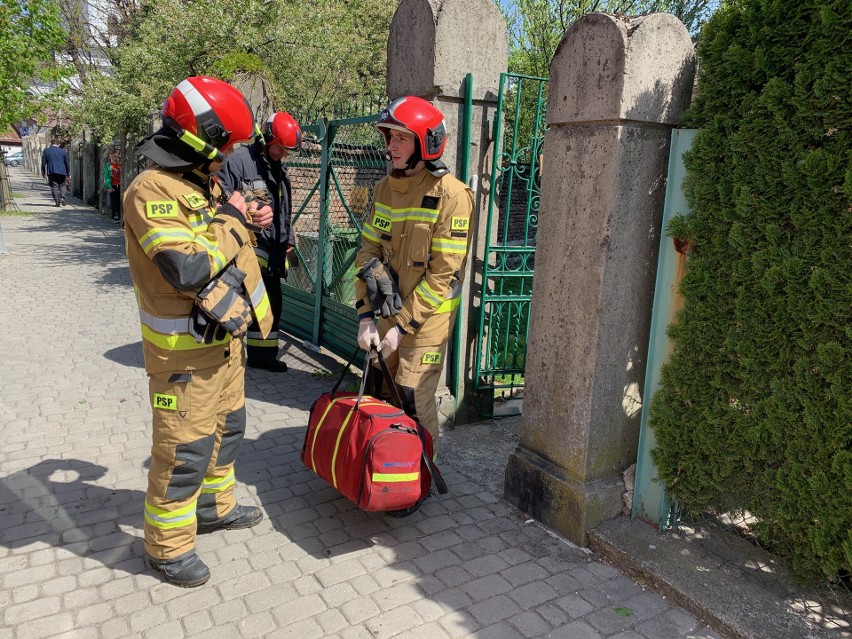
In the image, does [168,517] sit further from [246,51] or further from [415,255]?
[246,51]

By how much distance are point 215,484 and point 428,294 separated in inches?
60.7

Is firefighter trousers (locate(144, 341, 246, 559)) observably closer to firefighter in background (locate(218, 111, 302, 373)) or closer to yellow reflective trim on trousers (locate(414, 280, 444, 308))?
yellow reflective trim on trousers (locate(414, 280, 444, 308))

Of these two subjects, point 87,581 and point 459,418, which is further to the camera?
point 459,418

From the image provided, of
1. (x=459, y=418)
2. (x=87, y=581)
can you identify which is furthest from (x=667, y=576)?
(x=87, y=581)

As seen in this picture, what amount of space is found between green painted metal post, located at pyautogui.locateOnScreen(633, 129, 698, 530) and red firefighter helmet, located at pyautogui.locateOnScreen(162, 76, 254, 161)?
6.90 feet

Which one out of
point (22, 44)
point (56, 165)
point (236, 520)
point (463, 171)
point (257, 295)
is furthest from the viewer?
point (56, 165)

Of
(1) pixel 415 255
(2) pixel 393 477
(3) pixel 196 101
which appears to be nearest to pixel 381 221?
(1) pixel 415 255

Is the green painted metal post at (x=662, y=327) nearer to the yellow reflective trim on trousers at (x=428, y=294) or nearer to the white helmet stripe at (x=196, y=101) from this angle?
the yellow reflective trim on trousers at (x=428, y=294)

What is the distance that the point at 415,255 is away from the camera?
3.86 m

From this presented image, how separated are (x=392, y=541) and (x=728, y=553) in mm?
1740

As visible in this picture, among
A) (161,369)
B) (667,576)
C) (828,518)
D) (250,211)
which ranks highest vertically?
(250,211)

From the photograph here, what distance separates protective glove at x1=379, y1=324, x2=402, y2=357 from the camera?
12.4ft

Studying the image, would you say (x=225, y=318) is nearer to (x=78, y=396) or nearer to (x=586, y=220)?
(x=586, y=220)

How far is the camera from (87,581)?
3.23 meters
